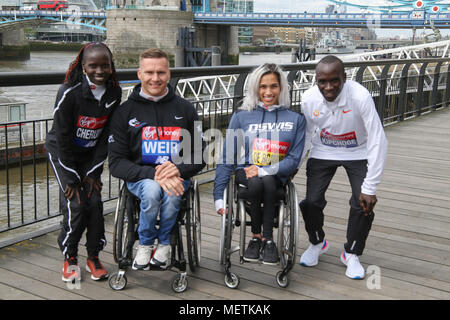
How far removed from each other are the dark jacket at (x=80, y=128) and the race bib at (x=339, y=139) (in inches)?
46.8

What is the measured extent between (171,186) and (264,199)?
1.57 ft

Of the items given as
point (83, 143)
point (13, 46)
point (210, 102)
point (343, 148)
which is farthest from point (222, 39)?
point (83, 143)

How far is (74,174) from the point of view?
2.75 meters

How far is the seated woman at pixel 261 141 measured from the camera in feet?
8.98

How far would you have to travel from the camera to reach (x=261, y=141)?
2.83 meters

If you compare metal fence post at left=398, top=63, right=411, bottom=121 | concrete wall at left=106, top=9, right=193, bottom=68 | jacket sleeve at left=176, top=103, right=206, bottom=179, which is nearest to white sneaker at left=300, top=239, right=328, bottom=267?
jacket sleeve at left=176, top=103, right=206, bottom=179

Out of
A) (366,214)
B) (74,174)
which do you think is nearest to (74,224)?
(74,174)

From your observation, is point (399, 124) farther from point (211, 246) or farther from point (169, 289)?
point (169, 289)

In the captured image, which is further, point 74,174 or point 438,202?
point 438,202

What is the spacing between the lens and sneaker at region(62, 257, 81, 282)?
283 centimetres

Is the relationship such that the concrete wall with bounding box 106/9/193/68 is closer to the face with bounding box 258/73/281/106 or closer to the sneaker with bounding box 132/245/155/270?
the face with bounding box 258/73/281/106
